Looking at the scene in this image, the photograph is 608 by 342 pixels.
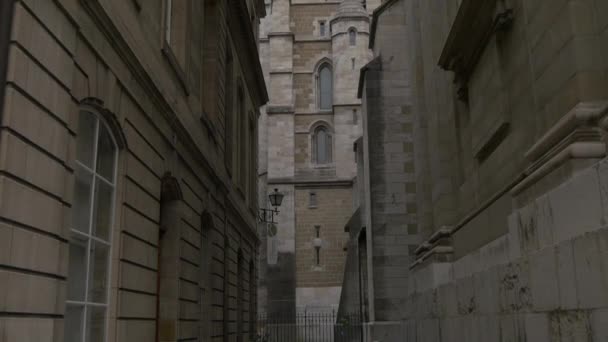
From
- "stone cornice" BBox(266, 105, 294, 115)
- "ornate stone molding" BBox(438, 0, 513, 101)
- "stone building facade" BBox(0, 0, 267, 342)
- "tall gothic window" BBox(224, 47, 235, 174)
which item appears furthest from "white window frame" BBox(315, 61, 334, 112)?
"ornate stone molding" BBox(438, 0, 513, 101)

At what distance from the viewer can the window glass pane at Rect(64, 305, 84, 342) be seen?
22.3 feet

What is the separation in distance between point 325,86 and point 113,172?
127 ft

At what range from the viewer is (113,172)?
317 inches

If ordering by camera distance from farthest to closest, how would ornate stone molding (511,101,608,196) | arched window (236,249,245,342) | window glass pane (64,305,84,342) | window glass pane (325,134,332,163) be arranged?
1. window glass pane (325,134,332,163)
2. arched window (236,249,245,342)
3. window glass pane (64,305,84,342)
4. ornate stone molding (511,101,608,196)

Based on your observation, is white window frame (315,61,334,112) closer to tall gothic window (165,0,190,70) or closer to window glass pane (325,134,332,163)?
window glass pane (325,134,332,163)

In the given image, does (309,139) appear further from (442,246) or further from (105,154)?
(105,154)

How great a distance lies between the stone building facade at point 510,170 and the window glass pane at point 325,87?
29.2 m

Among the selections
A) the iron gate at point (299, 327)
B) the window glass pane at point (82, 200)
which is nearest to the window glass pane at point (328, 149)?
the iron gate at point (299, 327)

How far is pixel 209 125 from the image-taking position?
13867 millimetres

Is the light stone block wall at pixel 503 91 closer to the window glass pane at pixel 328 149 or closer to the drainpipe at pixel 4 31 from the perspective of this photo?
the drainpipe at pixel 4 31

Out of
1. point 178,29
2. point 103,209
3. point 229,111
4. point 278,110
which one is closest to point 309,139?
point 278,110

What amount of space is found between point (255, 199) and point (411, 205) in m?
6.53

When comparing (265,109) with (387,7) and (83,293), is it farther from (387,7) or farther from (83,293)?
(83,293)

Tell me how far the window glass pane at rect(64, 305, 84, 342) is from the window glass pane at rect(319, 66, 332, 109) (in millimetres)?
Answer: 39173
